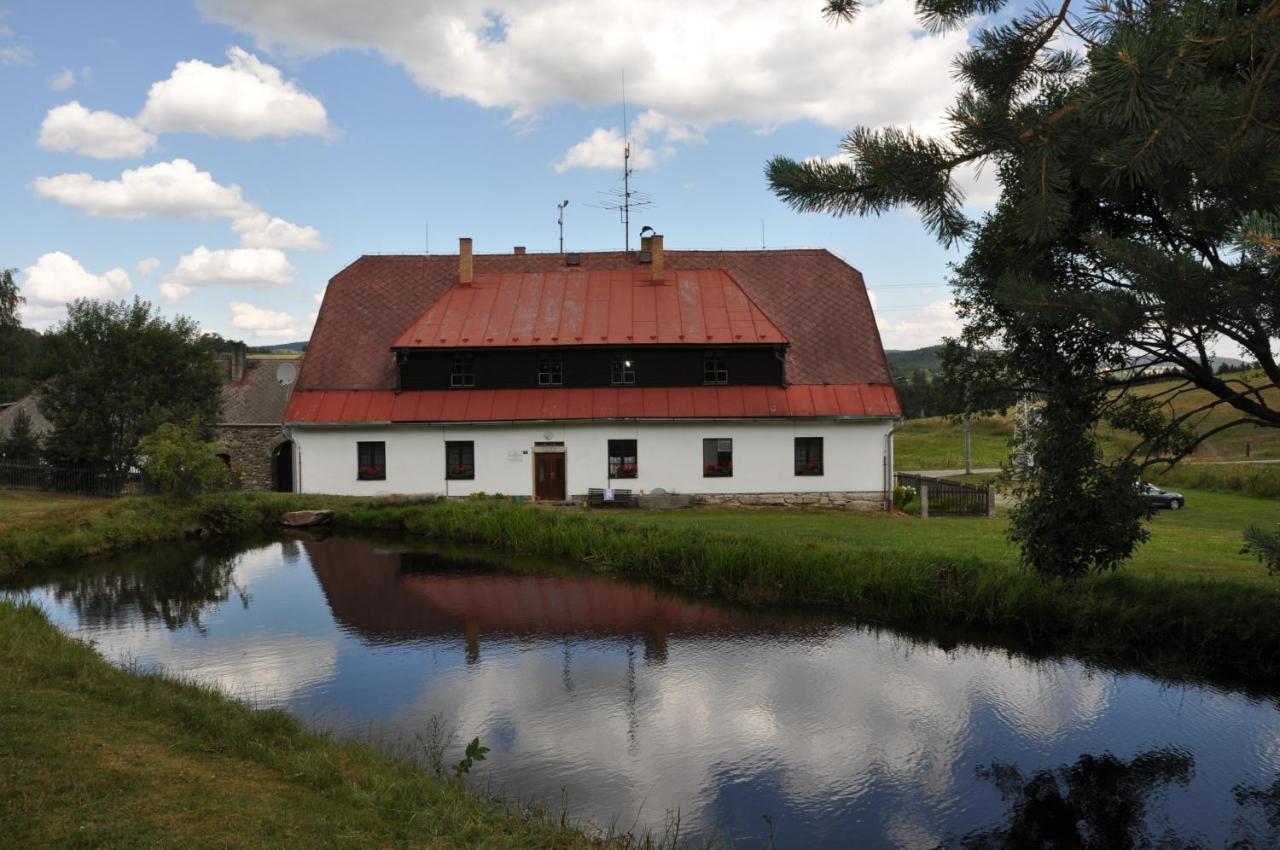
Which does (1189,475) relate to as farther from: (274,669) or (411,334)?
(274,669)

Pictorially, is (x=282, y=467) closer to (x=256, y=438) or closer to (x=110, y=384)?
(x=256, y=438)

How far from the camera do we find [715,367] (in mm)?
29188

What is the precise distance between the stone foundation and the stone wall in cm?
1814

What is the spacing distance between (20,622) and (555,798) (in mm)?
9151

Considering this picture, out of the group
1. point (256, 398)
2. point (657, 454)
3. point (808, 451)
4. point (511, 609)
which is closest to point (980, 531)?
point (808, 451)

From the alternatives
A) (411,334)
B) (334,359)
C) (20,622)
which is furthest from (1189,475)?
(20,622)

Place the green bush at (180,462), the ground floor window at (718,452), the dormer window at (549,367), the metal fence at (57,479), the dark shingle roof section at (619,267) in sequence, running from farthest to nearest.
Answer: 1. the metal fence at (57,479)
2. the dark shingle roof section at (619,267)
3. the dormer window at (549,367)
4. the ground floor window at (718,452)
5. the green bush at (180,462)

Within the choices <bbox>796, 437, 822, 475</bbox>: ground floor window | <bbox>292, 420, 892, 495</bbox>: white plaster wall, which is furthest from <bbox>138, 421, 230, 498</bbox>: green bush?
<bbox>796, 437, 822, 475</bbox>: ground floor window

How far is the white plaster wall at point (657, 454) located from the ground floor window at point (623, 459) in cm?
20

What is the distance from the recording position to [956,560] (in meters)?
15.9

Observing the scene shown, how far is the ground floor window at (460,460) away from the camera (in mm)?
28281

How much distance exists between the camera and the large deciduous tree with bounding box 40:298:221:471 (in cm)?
3073

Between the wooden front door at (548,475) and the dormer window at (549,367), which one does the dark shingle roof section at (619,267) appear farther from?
the wooden front door at (548,475)

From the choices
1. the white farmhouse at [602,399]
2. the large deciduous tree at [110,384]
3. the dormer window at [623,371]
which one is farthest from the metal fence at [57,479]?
the dormer window at [623,371]
